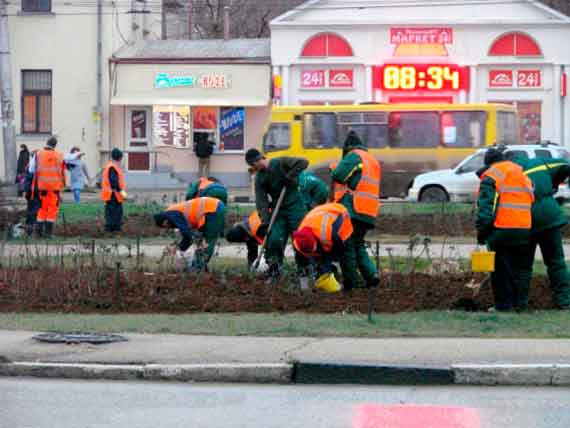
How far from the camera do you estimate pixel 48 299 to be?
1380 centimetres

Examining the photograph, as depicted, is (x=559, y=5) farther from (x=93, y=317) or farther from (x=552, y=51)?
(x=93, y=317)

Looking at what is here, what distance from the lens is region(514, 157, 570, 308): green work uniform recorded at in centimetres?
1288

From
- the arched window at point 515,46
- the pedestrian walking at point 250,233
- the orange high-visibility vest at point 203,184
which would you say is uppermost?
the arched window at point 515,46

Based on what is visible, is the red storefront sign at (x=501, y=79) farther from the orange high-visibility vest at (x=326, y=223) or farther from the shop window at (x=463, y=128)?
the orange high-visibility vest at (x=326, y=223)

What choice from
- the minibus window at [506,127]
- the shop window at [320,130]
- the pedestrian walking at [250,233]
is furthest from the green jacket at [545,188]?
the shop window at [320,130]

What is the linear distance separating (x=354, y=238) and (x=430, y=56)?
29.4 meters

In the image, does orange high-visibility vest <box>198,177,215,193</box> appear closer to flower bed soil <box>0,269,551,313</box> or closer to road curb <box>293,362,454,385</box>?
flower bed soil <box>0,269,551,313</box>

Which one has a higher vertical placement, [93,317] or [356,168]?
[356,168]

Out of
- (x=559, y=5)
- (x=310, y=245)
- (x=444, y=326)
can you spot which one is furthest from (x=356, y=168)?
(x=559, y=5)

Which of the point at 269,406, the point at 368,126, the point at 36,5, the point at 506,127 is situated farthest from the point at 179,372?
the point at 36,5

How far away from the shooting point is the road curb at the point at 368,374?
9734mm

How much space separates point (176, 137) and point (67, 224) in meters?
20.4

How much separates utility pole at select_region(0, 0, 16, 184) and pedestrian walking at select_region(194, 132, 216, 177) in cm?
662

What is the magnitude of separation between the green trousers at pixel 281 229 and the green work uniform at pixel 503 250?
2.71 meters
